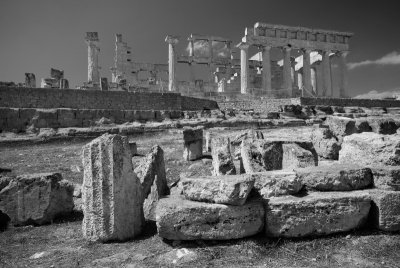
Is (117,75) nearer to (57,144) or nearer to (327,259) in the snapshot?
(57,144)

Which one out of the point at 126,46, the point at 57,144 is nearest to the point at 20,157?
the point at 57,144

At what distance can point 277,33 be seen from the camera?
36094mm

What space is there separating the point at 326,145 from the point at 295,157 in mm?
1743

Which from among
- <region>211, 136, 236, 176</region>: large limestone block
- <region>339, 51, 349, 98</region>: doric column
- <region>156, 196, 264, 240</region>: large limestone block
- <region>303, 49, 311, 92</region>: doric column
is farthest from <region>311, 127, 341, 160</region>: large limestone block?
<region>339, 51, 349, 98</region>: doric column

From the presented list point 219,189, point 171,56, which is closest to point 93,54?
point 171,56

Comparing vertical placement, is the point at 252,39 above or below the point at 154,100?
above

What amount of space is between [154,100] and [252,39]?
20577mm

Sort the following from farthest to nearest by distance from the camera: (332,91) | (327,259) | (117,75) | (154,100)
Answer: (332,91), (117,75), (154,100), (327,259)

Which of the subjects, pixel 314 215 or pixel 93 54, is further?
pixel 93 54

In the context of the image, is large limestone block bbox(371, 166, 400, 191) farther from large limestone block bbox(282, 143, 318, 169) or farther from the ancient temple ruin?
the ancient temple ruin

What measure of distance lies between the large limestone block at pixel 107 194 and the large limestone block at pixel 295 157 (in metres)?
2.82

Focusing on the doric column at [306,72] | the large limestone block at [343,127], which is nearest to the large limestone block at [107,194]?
the large limestone block at [343,127]

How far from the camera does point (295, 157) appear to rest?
4.92 meters

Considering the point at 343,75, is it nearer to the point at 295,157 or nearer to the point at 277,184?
the point at 295,157
